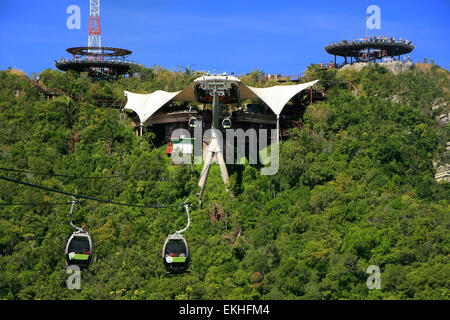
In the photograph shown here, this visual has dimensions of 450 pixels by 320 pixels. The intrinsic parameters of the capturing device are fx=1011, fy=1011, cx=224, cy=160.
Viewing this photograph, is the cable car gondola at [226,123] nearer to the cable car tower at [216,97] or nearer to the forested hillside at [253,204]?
the cable car tower at [216,97]

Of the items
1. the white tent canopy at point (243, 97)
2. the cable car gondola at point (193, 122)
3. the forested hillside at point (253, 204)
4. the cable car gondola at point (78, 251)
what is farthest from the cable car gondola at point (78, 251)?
the white tent canopy at point (243, 97)

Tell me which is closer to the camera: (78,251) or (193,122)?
(78,251)

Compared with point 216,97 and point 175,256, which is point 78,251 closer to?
point 175,256

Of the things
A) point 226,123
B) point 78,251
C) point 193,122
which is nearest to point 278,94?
point 226,123

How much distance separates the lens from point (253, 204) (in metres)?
62.8

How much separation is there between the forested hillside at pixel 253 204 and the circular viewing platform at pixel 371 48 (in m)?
4.52

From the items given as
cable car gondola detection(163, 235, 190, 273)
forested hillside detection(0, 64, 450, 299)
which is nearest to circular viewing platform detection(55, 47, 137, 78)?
forested hillside detection(0, 64, 450, 299)

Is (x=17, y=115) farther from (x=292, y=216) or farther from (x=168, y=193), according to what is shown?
(x=292, y=216)

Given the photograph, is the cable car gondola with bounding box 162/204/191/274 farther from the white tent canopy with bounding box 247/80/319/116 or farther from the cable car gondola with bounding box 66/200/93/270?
the white tent canopy with bounding box 247/80/319/116

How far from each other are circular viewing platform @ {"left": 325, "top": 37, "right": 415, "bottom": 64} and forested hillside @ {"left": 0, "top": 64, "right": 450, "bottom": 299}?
4522 millimetres

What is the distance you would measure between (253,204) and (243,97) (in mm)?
9417

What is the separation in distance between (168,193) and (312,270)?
507 inches

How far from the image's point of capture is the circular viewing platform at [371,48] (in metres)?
80.8

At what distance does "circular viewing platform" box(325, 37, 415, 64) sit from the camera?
265ft
